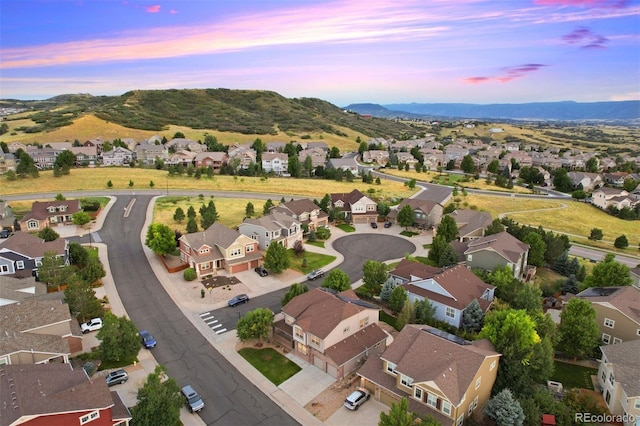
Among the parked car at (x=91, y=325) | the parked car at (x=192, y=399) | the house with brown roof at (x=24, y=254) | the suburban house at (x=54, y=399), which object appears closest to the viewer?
the suburban house at (x=54, y=399)

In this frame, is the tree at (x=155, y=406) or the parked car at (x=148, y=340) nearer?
the tree at (x=155, y=406)

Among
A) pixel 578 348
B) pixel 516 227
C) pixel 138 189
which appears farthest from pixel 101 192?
pixel 578 348

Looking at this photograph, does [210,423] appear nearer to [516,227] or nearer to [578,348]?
[578,348]

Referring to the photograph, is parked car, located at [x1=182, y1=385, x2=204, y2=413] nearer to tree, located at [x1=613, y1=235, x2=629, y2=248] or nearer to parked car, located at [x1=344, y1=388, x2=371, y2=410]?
parked car, located at [x1=344, y1=388, x2=371, y2=410]

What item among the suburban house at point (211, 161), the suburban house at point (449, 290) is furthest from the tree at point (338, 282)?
the suburban house at point (211, 161)

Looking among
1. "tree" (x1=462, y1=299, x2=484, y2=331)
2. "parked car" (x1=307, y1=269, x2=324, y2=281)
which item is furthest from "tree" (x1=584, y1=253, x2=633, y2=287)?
"parked car" (x1=307, y1=269, x2=324, y2=281)

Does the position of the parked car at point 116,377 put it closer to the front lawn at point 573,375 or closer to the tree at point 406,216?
the front lawn at point 573,375

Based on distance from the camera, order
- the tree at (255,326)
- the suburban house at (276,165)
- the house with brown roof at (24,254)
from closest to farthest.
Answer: the tree at (255,326)
the house with brown roof at (24,254)
the suburban house at (276,165)
